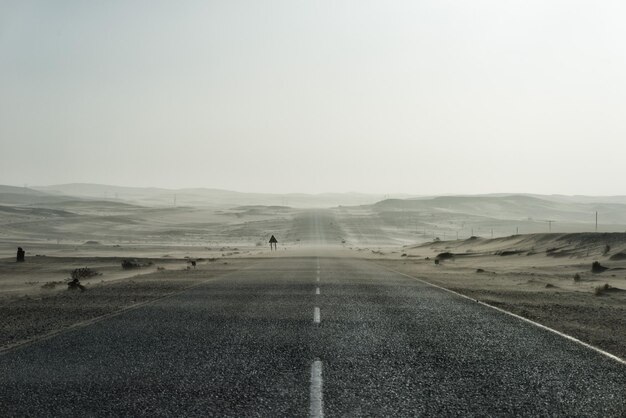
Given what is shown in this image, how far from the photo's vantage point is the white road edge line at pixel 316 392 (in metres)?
5.66

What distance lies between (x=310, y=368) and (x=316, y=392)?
114 centimetres

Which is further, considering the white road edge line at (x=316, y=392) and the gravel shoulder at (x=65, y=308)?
the gravel shoulder at (x=65, y=308)

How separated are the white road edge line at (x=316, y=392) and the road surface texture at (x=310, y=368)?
1.1 inches

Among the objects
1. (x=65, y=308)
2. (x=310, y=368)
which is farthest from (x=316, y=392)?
(x=65, y=308)

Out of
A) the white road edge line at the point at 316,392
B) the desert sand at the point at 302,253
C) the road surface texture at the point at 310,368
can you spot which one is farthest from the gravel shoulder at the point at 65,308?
the white road edge line at the point at 316,392

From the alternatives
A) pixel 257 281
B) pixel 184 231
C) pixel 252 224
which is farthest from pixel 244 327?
pixel 252 224

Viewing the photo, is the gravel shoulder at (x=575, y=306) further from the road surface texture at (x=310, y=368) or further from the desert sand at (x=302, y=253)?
the road surface texture at (x=310, y=368)

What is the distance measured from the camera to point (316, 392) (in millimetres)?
6367

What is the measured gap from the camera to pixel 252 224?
430 ft

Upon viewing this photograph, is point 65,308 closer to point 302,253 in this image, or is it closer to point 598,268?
point 598,268

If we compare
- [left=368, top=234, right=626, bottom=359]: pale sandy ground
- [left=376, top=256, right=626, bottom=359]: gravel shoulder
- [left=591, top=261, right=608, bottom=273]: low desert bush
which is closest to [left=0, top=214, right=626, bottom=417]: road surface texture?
[left=376, top=256, right=626, bottom=359]: gravel shoulder

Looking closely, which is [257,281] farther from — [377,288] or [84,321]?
[84,321]

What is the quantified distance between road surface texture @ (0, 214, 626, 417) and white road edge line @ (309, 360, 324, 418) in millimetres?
28

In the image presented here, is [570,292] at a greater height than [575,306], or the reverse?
[575,306]
